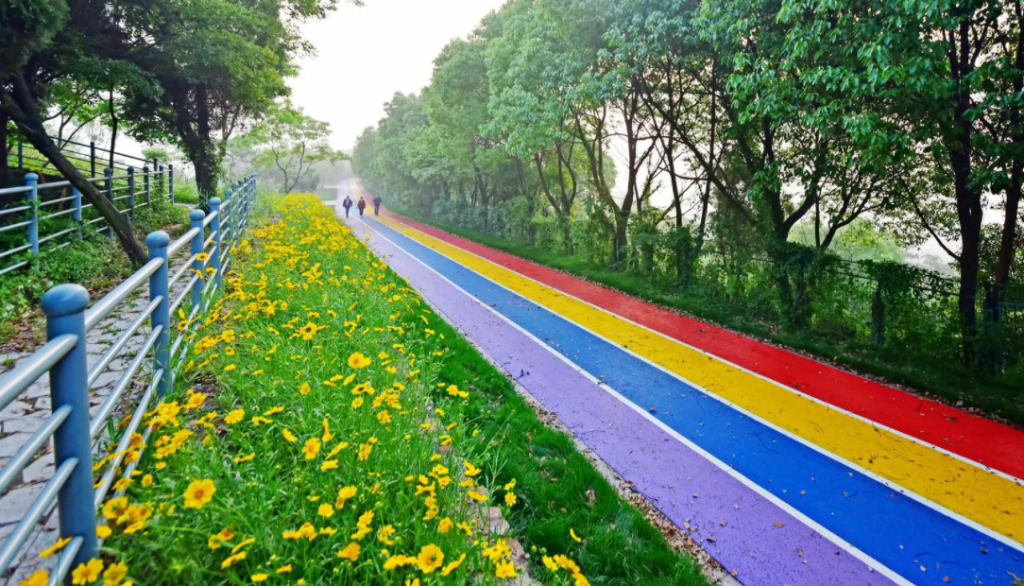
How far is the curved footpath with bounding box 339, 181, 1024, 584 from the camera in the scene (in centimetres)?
381

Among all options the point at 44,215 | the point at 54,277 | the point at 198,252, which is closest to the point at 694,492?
the point at 198,252

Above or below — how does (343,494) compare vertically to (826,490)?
above

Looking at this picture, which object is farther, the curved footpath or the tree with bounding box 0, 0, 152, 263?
the tree with bounding box 0, 0, 152, 263

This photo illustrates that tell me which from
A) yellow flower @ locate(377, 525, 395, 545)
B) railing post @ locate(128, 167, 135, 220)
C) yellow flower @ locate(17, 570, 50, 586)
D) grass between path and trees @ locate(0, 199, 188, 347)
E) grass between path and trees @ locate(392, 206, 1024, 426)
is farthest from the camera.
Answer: railing post @ locate(128, 167, 135, 220)

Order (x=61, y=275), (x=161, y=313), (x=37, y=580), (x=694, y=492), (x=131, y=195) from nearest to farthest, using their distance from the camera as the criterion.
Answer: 1. (x=37, y=580)
2. (x=161, y=313)
3. (x=694, y=492)
4. (x=61, y=275)
5. (x=131, y=195)

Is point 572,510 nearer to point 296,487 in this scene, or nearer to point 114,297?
point 296,487

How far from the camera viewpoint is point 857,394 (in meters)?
6.88

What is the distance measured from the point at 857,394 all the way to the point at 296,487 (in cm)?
706

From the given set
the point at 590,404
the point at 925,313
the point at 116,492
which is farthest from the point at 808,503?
the point at 925,313

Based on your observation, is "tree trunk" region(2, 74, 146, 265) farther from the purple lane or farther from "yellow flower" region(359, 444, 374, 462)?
"yellow flower" region(359, 444, 374, 462)

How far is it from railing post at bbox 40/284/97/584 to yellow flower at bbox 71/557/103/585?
218 mm

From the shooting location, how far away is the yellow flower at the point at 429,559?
83.0 inches

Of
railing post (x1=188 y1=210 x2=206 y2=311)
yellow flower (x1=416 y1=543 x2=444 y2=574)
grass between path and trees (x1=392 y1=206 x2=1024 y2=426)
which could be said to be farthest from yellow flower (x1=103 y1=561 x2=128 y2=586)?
grass between path and trees (x1=392 y1=206 x2=1024 y2=426)

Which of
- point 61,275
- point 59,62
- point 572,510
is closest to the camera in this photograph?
point 572,510
